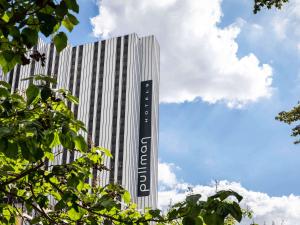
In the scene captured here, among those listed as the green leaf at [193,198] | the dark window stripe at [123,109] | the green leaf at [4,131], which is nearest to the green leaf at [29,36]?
the green leaf at [4,131]

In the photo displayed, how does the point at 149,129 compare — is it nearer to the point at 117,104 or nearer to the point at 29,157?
the point at 117,104

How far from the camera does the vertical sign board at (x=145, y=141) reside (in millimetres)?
93625

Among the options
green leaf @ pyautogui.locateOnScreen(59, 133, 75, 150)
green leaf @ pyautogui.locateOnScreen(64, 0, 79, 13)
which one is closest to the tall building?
green leaf @ pyautogui.locateOnScreen(59, 133, 75, 150)

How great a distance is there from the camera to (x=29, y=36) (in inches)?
150

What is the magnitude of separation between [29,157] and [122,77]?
102m

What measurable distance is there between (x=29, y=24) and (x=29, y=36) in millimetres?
100

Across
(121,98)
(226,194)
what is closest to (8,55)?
(226,194)

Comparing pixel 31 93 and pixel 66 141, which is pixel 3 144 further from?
pixel 66 141

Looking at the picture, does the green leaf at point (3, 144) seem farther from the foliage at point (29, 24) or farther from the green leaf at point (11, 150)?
the foliage at point (29, 24)

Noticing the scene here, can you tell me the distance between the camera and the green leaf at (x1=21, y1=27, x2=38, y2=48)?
3.80m

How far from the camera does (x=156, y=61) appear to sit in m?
104

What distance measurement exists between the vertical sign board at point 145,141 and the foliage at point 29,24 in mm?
90142

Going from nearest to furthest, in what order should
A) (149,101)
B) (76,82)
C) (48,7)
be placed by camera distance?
(48,7) → (149,101) → (76,82)

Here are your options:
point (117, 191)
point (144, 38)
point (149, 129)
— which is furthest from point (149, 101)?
point (117, 191)
